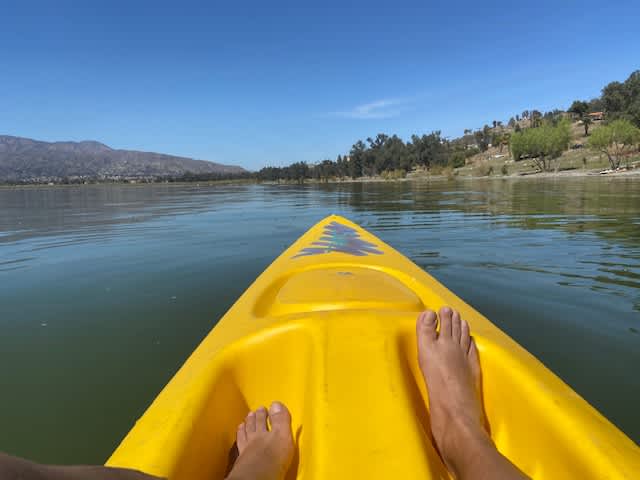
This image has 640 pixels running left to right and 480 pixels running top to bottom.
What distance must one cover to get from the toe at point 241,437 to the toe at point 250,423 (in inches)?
0.7

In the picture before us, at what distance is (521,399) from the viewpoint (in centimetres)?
142

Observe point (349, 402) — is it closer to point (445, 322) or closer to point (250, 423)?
point (250, 423)

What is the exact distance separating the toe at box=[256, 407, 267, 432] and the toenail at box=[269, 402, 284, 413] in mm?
36

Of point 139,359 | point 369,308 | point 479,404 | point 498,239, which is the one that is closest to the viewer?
point 479,404

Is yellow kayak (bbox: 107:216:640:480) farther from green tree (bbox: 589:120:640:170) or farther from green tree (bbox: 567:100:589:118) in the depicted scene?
green tree (bbox: 567:100:589:118)

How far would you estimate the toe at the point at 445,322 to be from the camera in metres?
1.84

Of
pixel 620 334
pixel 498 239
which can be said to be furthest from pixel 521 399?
pixel 498 239

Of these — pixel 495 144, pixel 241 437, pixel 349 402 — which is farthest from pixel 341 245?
pixel 495 144

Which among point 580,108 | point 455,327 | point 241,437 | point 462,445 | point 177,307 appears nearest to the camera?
point 462,445

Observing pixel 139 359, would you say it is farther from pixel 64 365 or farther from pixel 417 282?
pixel 417 282

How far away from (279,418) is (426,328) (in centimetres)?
84

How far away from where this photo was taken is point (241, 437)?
1.53 m

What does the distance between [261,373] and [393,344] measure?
2.13 feet

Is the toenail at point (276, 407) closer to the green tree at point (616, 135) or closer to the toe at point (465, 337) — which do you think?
the toe at point (465, 337)
